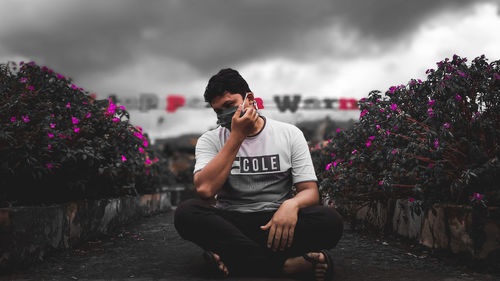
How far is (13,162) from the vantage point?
3168mm

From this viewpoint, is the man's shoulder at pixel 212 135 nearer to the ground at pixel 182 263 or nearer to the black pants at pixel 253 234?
the black pants at pixel 253 234

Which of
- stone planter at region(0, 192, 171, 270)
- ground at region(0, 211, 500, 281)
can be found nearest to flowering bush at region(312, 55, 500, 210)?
ground at region(0, 211, 500, 281)

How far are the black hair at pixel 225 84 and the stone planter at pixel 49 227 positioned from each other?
164cm

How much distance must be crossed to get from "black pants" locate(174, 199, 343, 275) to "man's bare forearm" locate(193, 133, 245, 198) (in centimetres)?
17

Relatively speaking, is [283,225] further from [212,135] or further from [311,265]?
[212,135]

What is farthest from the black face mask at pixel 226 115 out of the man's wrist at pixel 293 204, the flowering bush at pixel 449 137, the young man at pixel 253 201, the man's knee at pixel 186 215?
the flowering bush at pixel 449 137

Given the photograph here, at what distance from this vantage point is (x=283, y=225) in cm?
239

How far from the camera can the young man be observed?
248 cm

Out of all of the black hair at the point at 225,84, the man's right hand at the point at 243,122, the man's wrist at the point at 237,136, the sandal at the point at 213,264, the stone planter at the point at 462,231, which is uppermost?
the black hair at the point at 225,84

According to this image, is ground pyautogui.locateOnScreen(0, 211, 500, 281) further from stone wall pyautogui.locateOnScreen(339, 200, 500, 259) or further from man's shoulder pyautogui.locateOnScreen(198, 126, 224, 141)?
man's shoulder pyautogui.locateOnScreen(198, 126, 224, 141)

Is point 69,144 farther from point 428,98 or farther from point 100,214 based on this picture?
point 428,98

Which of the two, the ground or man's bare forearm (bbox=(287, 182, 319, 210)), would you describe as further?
the ground

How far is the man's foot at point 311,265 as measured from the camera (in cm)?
245

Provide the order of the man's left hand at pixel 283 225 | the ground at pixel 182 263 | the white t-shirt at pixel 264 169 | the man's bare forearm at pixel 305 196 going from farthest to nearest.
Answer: the ground at pixel 182 263 → the white t-shirt at pixel 264 169 → the man's bare forearm at pixel 305 196 → the man's left hand at pixel 283 225
